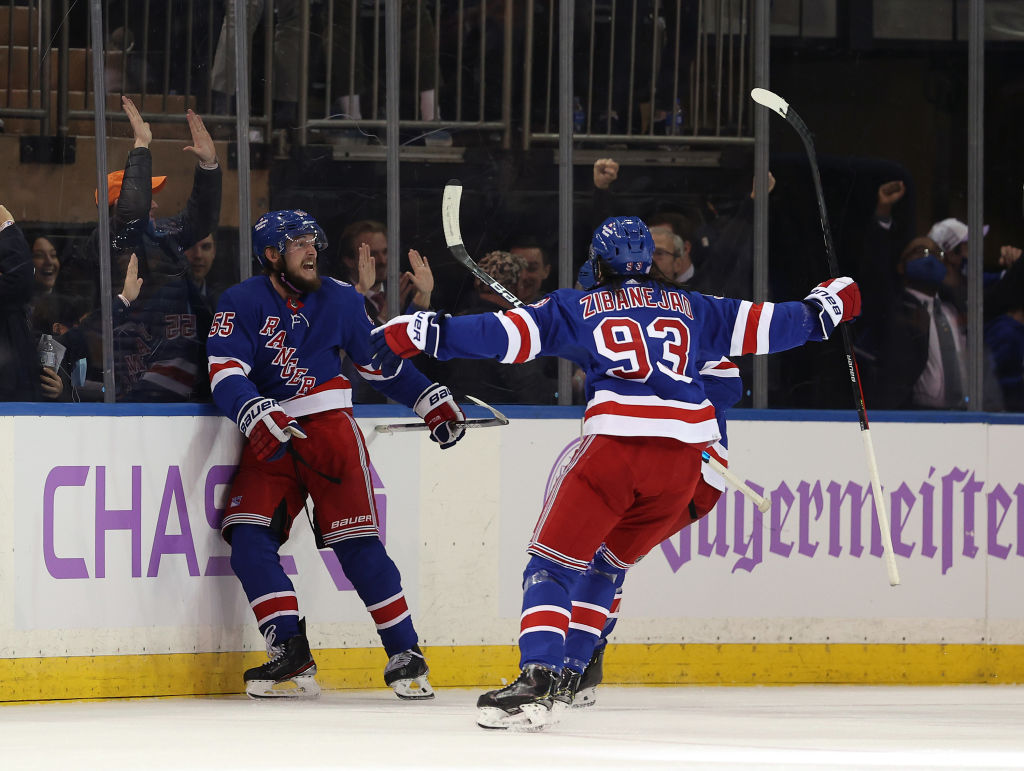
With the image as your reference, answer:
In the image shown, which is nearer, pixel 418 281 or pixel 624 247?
pixel 624 247

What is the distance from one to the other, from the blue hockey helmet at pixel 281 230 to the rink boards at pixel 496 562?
0.49m

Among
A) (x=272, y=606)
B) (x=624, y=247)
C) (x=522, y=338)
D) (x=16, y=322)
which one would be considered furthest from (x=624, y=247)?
(x=16, y=322)

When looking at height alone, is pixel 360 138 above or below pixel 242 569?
above

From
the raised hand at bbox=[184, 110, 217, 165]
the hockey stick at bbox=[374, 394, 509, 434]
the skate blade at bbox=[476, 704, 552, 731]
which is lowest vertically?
the skate blade at bbox=[476, 704, 552, 731]

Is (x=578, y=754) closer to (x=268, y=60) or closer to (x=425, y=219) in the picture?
(x=425, y=219)

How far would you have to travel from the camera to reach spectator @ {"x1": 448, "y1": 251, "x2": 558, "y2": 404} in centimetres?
502

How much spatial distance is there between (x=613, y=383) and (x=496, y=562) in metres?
1.09

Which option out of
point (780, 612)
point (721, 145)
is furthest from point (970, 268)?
point (780, 612)

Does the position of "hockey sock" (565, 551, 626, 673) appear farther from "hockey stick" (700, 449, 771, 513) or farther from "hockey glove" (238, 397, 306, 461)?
"hockey glove" (238, 397, 306, 461)

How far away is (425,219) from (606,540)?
1441mm

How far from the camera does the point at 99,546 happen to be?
4.33 metres

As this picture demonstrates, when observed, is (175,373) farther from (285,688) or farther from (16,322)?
(285,688)

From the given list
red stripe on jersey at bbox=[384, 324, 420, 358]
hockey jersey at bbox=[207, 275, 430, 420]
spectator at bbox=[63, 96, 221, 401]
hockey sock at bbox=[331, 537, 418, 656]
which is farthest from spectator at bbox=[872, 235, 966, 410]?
spectator at bbox=[63, 96, 221, 401]

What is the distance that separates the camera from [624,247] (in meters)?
3.89
